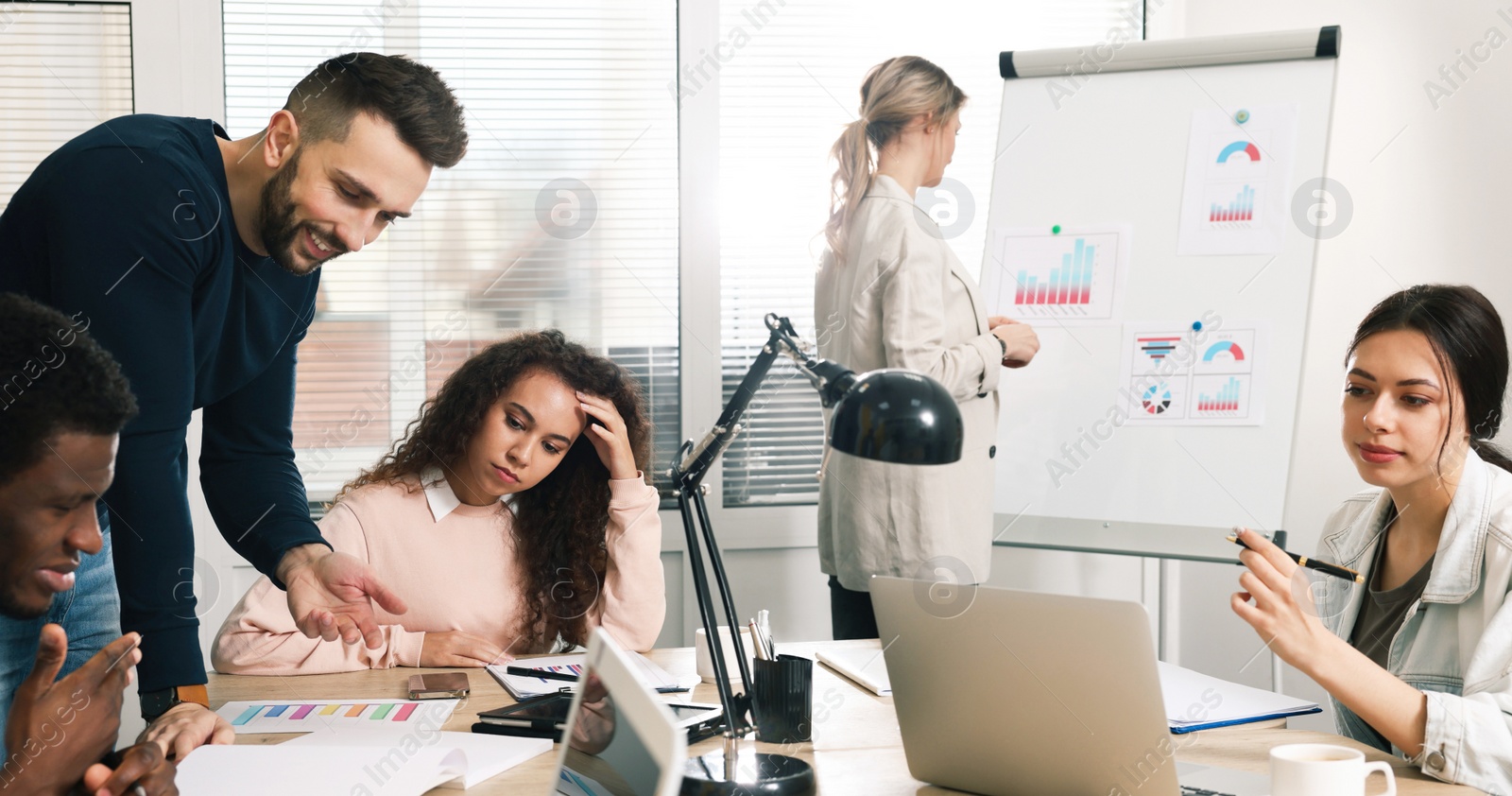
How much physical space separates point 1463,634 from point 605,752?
111 centimetres

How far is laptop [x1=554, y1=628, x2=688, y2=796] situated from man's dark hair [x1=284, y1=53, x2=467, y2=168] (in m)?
0.89

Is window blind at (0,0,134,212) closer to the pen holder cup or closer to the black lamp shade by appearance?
the pen holder cup

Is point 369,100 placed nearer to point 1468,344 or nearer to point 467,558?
point 467,558

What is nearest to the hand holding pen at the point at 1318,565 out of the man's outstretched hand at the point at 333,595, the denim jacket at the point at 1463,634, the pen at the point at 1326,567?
the pen at the point at 1326,567

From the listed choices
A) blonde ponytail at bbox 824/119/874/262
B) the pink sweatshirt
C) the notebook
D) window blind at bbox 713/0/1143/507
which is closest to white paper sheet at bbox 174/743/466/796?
the notebook

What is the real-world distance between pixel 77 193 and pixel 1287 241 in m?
2.13

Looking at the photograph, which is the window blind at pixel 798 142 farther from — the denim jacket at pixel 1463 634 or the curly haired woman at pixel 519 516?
the denim jacket at pixel 1463 634

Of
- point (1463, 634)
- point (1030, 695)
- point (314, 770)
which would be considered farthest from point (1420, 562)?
point (314, 770)

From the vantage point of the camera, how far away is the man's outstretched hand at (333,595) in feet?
4.35

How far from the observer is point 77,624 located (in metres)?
1.34

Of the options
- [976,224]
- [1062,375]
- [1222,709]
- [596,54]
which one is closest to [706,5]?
[596,54]

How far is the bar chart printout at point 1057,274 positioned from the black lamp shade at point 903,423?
5.37 feet

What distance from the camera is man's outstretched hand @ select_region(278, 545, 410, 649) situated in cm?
133

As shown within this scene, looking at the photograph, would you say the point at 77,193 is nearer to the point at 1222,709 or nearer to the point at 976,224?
the point at 1222,709
